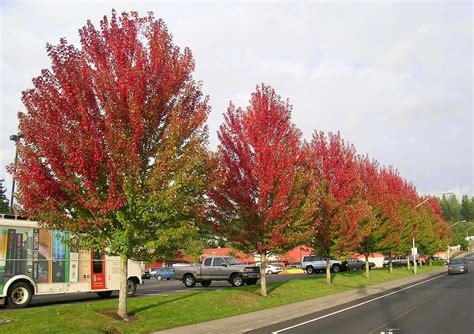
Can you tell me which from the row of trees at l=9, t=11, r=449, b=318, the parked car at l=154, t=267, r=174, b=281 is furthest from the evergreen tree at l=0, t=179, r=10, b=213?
the row of trees at l=9, t=11, r=449, b=318

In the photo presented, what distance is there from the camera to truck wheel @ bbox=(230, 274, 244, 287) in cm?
2917

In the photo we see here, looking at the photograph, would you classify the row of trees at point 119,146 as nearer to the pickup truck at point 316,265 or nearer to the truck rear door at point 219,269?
the truck rear door at point 219,269

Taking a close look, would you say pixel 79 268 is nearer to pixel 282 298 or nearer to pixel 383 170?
pixel 282 298

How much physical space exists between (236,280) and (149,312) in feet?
49.0

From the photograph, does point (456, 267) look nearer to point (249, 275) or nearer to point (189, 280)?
point (249, 275)

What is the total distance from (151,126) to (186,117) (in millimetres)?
1197

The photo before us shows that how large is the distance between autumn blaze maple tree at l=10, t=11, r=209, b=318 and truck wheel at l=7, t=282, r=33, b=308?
177 inches

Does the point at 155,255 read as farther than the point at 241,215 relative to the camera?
No

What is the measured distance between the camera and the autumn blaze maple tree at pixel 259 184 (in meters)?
20.5

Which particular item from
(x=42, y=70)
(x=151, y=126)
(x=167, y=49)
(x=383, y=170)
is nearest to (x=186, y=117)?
(x=151, y=126)

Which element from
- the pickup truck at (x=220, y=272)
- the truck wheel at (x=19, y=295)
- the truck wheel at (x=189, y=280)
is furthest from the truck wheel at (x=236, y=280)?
the truck wheel at (x=19, y=295)

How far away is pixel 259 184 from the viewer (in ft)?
68.0

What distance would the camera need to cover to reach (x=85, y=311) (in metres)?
13.5

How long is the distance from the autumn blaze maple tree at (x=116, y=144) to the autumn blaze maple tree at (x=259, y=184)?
6932 mm
